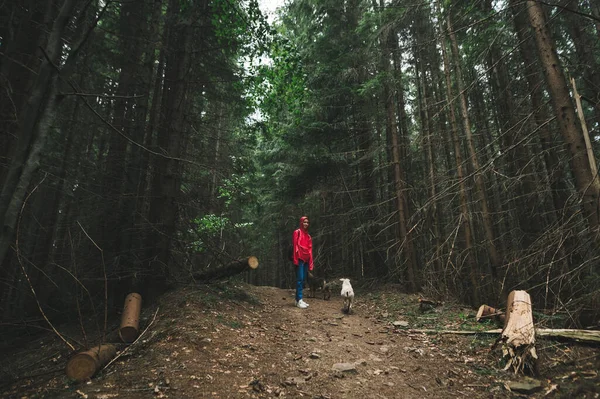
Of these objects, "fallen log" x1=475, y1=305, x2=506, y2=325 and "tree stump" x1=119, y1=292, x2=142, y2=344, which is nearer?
"tree stump" x1=119, y1=292, x2=142, y2=344

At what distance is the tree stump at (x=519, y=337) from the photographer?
162 inches

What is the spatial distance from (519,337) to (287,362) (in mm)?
3388

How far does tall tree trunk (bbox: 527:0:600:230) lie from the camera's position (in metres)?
4.15

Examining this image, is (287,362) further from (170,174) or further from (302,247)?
(170,174)

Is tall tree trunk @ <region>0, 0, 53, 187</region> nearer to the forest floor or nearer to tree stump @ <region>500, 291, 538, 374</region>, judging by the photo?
the forest floor

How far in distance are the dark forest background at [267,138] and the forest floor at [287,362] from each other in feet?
2.80

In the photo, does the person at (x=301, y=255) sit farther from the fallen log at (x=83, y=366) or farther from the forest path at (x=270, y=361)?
the fallen log at (x=83, y=366)

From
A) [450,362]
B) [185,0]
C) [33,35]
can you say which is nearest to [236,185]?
[185,0]

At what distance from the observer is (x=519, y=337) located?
4367 millimetres

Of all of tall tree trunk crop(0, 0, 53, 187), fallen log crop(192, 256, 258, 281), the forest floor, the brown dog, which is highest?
tall tree trunk crop(0, 0, 53, 187)

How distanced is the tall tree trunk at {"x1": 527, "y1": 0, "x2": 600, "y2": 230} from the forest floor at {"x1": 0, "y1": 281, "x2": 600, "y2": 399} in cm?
207

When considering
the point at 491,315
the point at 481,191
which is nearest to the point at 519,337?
the point at 491,315

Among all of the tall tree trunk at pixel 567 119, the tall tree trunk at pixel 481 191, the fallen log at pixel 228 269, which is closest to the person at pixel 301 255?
the fallen log at pixel 228 269

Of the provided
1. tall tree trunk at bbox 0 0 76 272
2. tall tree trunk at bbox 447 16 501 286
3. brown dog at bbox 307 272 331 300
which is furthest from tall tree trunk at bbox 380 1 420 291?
tall tree trunk at bbox 0 0 76 272
